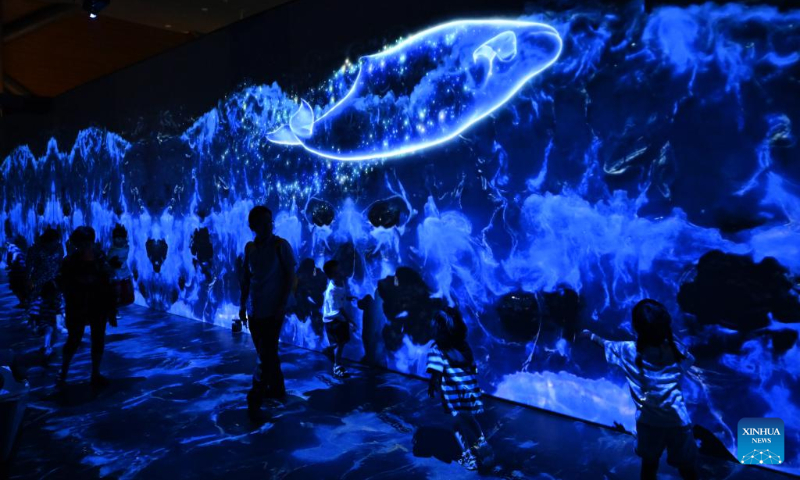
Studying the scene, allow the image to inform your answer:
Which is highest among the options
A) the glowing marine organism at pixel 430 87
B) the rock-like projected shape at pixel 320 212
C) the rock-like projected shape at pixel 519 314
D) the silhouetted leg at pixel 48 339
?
the glowing marine organism at pixel 430 87

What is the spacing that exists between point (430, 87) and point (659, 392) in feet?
10.6

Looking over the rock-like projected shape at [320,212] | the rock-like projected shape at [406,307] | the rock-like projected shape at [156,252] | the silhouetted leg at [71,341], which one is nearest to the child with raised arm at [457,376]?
the rock-like projected shape at [406,307]

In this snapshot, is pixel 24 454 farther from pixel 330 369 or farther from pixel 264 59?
pixel 264 59

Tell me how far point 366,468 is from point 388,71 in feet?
11.6

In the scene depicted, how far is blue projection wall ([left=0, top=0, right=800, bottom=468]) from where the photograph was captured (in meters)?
3.19

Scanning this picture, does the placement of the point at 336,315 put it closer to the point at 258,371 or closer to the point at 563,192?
the point at 258,371

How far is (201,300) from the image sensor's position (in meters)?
7.84


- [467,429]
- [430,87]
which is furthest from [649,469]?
[430,87]

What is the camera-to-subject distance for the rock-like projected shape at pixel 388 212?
5105 mm

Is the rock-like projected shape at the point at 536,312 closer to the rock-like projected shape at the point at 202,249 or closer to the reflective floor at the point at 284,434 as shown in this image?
the reflective floor at the point at 284,434

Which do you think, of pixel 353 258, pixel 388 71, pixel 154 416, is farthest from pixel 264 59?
pixel 154 416

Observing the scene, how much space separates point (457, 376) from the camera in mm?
3172

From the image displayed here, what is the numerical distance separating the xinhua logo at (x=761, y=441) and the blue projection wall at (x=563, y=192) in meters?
0.05

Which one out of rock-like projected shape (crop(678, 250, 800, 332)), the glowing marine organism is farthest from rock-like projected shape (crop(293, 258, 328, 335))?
rock-like projected shape (crop(678, 250, 800, 332))
